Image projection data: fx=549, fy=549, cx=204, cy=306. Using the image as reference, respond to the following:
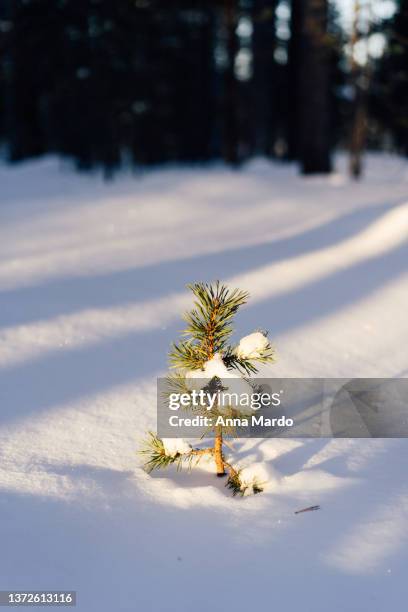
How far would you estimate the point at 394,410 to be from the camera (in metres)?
3.45

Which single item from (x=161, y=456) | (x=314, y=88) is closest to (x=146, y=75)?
(x=314, y=88)

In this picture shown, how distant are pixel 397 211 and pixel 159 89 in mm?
11022

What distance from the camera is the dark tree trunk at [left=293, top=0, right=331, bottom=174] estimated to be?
10.5 meters

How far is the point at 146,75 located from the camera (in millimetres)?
13367

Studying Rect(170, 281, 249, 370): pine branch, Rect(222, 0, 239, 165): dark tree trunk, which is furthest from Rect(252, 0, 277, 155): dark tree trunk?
Rect(170, 281, 249, 370): pine branch

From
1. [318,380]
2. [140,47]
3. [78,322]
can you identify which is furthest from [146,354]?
[140,47]

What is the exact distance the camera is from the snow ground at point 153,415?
7.14 ft

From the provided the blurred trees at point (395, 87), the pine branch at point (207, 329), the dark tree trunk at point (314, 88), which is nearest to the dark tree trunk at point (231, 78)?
the dark tree trunk at point (314, 88)

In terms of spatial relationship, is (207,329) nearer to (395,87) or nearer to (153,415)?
(153,415)

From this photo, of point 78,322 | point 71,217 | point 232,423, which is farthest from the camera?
point 71,217

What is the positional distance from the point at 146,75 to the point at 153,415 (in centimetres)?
1192

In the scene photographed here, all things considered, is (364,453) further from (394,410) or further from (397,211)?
(397,211)

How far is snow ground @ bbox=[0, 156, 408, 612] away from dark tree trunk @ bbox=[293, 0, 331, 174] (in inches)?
150

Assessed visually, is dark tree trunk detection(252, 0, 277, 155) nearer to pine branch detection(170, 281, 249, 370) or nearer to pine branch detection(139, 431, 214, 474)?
pine branch detection(170, 281, 249, 370)
